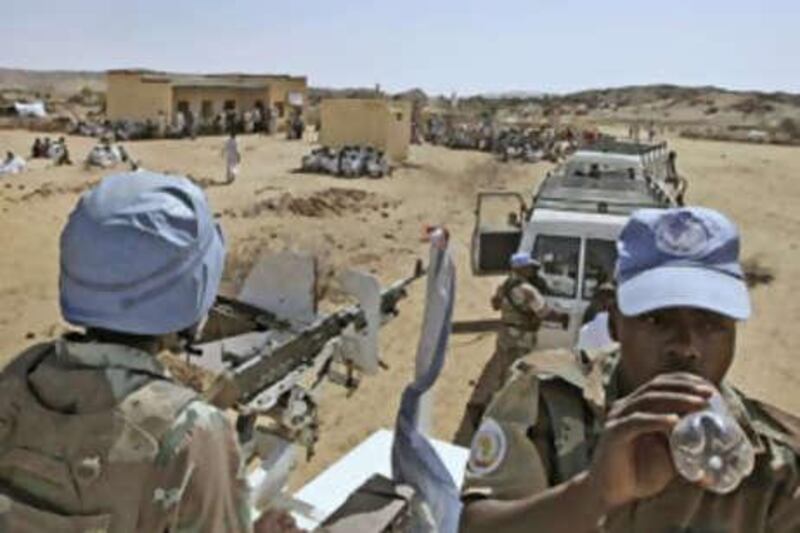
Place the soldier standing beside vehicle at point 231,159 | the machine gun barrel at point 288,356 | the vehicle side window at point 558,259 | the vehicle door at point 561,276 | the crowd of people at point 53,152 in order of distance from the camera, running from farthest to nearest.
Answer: the crowd of people at point 53,152, the soldier standing beside vehicle at point 231,159, the vehicle side window at point 558,259, the vehicle door at point 561,276, the machine gun barrel at point 288,356

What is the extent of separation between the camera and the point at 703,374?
1.74 meters

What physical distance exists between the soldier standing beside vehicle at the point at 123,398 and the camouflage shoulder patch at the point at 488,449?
0.46 metres

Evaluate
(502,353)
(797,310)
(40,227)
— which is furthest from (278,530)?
(40,227)

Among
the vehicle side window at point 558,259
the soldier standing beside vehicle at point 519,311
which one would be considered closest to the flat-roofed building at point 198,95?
the vehicle side window at point 558,259

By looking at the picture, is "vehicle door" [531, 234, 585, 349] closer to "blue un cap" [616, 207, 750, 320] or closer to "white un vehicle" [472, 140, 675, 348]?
"white un vehicle" [472, 140, 675, 348]

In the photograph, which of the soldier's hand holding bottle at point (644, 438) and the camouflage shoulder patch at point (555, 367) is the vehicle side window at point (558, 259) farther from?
the soldier's hand holding bottle at point (644, 438)

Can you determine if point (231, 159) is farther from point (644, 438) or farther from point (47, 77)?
point (47, 77)

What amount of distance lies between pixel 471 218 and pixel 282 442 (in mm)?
18891

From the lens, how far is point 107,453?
175cm

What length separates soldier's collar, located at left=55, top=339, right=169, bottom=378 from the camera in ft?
6.05

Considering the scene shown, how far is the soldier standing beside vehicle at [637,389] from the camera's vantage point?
175 centimetres

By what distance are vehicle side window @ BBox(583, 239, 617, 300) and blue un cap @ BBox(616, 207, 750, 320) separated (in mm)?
6770

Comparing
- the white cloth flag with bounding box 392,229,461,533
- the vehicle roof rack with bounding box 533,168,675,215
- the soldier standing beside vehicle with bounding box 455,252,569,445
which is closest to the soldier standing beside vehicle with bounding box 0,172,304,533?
the white cloth flag with bounding box 392,229,461,533

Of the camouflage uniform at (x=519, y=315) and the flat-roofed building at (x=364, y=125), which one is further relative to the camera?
the flat-roofed building at (x=364, y=125)
